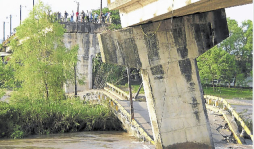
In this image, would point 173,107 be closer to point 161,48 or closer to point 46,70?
point 161,48

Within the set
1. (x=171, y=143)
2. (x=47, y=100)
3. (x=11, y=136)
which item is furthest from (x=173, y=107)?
(x=47, y=100)

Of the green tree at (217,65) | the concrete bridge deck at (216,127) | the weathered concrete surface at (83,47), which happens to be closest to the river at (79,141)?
the concrete bridge deck at (216,127)

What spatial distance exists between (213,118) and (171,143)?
689cm

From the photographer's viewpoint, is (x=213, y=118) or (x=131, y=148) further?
(x=213, y=118)

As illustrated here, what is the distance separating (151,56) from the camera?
19.4m

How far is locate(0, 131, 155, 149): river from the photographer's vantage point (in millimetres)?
22094

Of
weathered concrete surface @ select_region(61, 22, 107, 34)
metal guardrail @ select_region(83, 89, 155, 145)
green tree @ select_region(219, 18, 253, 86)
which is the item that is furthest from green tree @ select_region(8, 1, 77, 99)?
green tree @ select_region(219, 18, 253, 86)

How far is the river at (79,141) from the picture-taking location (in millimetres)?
22094

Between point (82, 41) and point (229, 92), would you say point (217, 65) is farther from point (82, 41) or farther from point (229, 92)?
point (82, 41)

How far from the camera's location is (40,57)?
107 feet

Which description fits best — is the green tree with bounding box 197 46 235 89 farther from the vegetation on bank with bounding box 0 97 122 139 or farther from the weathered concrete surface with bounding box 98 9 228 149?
the weathered concrete surface with bounding box 98 9 228 149

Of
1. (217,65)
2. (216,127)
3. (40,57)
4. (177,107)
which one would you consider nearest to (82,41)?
(40,57)

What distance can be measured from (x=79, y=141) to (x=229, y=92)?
101 ft

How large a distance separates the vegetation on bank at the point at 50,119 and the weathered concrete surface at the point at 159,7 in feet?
29.4
